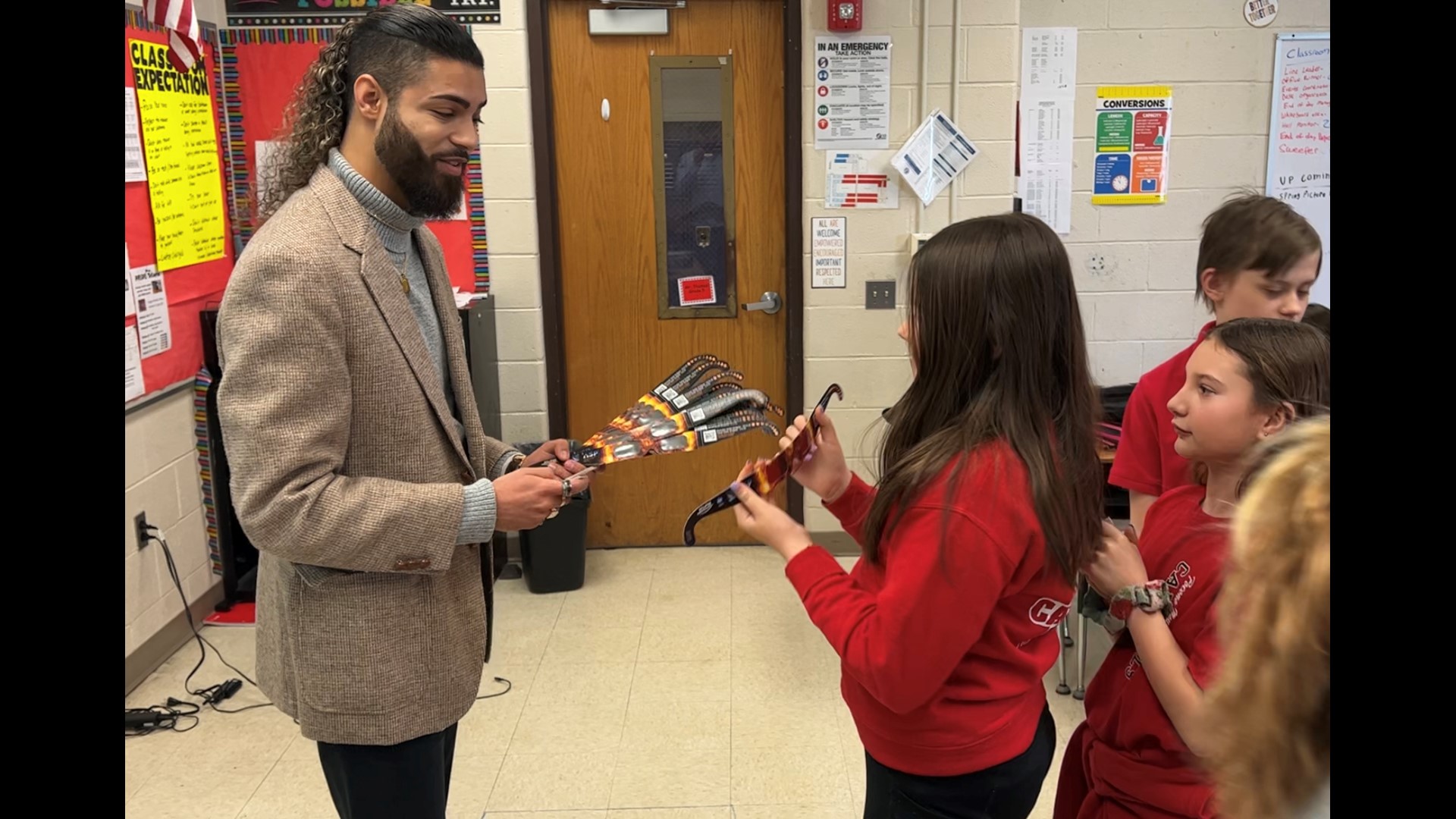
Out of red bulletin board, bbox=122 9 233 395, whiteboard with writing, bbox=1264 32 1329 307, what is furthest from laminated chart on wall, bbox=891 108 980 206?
red bulletin board, bbox=122 9 233 395

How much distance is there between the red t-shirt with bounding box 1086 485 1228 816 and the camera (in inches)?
49.2

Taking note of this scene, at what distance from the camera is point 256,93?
3715mm

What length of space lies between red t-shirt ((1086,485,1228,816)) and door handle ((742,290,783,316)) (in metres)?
2.68

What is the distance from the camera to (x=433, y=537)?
1.37 m

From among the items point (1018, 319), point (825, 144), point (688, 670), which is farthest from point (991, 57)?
point (1018, 319)

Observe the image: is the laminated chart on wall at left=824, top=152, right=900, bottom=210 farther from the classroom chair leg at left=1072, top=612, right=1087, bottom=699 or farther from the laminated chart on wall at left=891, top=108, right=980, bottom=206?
the classroom chair leg at left=1072, top=612, right=1087, bottom=699

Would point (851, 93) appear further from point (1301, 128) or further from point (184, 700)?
point (184, 700)

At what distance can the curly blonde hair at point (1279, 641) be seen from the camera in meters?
0.58

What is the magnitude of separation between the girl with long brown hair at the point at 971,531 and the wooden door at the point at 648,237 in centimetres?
269

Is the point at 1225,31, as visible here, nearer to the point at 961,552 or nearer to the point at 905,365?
the point at 905,365

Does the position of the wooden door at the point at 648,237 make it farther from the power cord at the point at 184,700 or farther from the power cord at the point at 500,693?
the power cord at the point at 184,700

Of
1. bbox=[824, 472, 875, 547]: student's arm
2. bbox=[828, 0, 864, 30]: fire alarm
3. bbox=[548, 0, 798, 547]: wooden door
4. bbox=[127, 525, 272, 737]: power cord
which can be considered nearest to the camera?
bbox=[824, 472, 875, 547]: student's arm

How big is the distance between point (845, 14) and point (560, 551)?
222 cm

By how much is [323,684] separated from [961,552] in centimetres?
91
